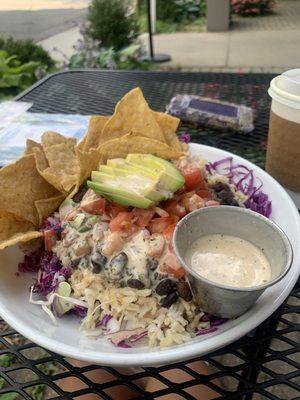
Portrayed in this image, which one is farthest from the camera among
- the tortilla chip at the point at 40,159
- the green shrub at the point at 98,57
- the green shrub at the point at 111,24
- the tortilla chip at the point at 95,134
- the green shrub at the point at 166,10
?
the green shrub at the point at 166,10

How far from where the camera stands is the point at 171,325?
94cm

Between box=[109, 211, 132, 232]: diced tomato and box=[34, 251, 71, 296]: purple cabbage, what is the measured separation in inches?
6.2

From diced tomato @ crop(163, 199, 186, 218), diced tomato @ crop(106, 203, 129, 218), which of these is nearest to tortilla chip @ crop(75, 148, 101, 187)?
diced tomato @ crop(106, 203, 129, 218)

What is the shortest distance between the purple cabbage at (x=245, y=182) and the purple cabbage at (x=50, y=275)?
530 mm

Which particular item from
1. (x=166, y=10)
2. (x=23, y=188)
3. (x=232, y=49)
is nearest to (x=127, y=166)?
(x=23, y=188)

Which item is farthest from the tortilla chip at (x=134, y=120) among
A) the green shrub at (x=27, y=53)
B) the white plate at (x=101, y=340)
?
the green shrub at (x=27, y=53)

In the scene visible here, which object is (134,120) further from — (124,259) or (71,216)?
(124,259)

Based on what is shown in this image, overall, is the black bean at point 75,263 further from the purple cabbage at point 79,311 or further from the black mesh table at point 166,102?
the black mesh table at point 166,102

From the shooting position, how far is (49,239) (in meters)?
1.17

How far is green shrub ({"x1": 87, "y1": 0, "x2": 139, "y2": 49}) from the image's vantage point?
5.65m

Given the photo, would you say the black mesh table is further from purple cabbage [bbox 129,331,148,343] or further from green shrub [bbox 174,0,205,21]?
green shrub [bbox 174,0,205,21]

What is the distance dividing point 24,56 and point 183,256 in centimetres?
445

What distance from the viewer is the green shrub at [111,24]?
5.65 meters

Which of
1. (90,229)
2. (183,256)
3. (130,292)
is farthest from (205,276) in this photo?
(90,229)
